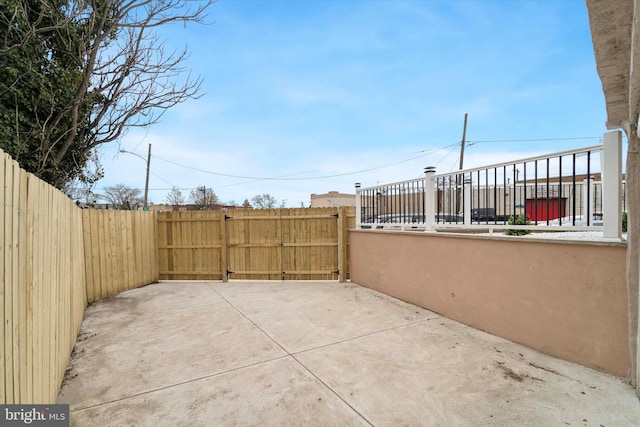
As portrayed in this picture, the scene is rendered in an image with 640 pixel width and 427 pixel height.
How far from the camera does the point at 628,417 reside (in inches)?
73.1

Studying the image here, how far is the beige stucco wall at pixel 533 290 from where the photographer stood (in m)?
2.38

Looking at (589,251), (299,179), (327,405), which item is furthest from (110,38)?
(299,179)

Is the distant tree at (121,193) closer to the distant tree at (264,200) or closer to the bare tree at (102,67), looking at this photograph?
the distant tree at (264,200)

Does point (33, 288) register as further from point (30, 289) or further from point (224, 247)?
point (224, 247)

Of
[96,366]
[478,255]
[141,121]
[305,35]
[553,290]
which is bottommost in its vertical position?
[96,366]

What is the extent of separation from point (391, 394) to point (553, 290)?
190cm

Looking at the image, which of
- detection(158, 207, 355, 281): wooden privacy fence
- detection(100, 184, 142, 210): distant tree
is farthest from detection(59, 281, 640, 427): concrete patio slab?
detection(100, 184, 142, 210): distant tree

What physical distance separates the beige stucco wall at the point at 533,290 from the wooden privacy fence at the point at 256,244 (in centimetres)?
206

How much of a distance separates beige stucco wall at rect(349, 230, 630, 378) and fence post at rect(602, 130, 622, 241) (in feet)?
0.56

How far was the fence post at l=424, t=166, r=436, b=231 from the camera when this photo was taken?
4316 millimetres

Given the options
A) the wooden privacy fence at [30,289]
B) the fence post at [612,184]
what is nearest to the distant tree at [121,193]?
the wooden privacy fence at [30,289]

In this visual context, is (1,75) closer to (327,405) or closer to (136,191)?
(327,405)

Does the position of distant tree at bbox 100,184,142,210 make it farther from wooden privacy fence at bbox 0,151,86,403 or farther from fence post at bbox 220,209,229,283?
wooden privacy fence at bbox 0,151,86,403

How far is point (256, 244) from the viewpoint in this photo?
6527 millimetres
